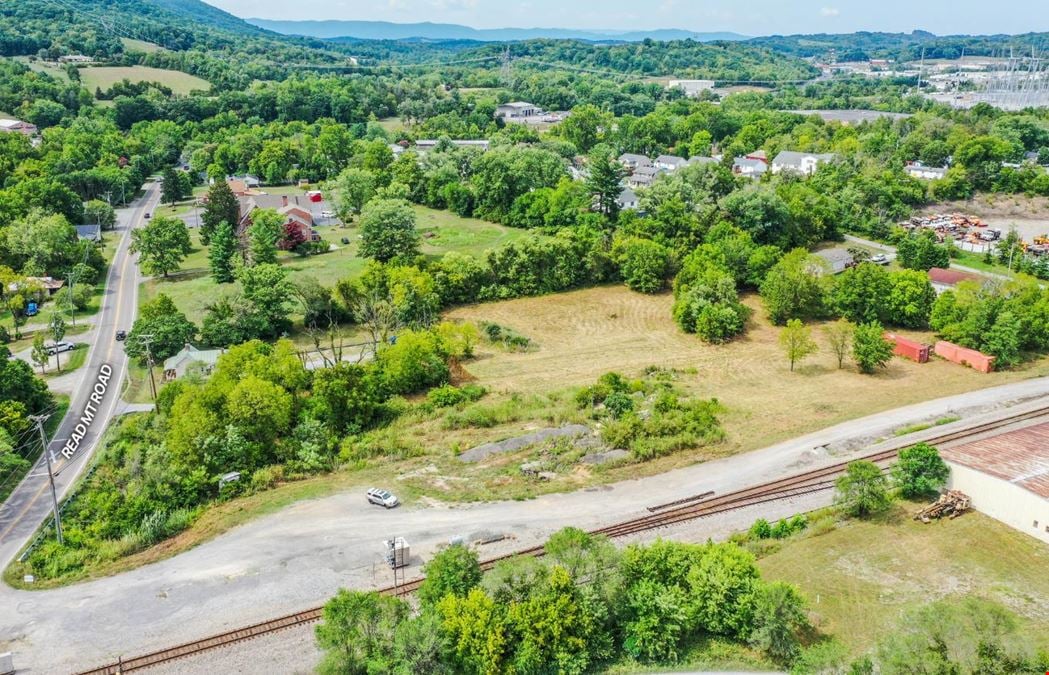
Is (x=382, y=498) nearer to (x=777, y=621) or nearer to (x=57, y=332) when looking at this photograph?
(x=777, y=621)

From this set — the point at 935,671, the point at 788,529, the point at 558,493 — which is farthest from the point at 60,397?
the point at 935,671

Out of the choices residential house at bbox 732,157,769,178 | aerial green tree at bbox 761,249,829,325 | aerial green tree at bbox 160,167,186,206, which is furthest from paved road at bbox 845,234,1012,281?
aerial green tree at bbox 160,167,186,206

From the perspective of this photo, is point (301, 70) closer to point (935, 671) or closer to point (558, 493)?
point (558, 493)

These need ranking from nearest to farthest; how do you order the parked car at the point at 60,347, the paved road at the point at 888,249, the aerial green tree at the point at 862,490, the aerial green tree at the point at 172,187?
the aerial green tree at the point at 862,490 < the parked car at the point at 60,347 < the paved road at the point at 888,249 < the aerial green tree at the point at 172,187

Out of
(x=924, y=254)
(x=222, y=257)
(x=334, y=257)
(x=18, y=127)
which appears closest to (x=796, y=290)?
(x=924, y=254)

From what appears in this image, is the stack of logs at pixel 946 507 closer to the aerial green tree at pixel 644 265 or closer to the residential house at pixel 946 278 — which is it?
the residential house at pixel 946 278

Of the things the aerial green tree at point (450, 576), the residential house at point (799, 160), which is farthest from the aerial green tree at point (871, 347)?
the residential house at point (799, 160)
